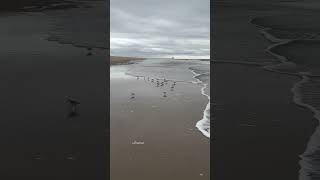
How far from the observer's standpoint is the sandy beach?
82.4 inches

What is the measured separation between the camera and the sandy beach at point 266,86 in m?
2.09

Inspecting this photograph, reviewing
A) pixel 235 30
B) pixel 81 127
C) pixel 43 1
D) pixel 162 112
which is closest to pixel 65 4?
pixel 43 1

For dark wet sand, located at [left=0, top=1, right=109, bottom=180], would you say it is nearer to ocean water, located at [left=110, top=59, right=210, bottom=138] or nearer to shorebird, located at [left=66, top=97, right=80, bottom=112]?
shorebird, located at [left=66, top=97, right=80, bottom=112]

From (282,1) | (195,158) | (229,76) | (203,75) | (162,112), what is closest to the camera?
(282,1)

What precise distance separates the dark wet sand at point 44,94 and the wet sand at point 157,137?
268 millimetres

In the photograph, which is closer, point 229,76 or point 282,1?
point 282,1

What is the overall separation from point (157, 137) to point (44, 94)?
915 mm

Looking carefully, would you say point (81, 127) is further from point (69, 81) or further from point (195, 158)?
point (195, 158)

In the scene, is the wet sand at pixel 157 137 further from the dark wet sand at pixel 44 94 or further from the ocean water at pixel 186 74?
the dark wet sand at pixel 44 94

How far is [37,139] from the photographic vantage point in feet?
7.22

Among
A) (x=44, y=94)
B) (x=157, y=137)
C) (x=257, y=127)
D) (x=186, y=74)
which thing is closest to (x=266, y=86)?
(x=257, y=127)

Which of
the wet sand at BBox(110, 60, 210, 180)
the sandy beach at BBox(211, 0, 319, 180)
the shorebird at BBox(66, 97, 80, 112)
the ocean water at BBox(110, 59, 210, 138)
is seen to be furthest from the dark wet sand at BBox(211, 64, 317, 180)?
the shorebird at BBox(66, 97, 80, 112)

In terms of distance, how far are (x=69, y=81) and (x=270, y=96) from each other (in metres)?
1.10

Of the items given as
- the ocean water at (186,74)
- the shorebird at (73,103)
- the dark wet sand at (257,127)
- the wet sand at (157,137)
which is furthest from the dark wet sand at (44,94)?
the ocean water at (186,74)
